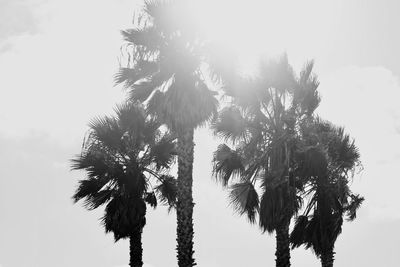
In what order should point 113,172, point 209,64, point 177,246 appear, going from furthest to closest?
1. point 113,172
2. point 209,64
3. point 177,246

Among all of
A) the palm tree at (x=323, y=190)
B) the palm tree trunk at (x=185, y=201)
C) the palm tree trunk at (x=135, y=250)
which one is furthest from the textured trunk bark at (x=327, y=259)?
the palm tree trunk at (x=135, y=250)

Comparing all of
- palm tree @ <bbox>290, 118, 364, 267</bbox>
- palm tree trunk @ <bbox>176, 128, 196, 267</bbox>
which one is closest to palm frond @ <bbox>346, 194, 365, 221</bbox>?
palm tree @ <bbox>290, 118, 364, 267</bbox>

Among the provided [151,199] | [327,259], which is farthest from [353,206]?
[151,199]

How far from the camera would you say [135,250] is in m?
26.0

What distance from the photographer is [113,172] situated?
84.7 feet

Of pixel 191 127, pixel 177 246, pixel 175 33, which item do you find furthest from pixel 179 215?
pixel 175 33

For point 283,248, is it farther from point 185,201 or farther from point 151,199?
point 151,199

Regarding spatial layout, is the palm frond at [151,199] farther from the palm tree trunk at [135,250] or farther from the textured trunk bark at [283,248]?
the textured trunk bark at [283,248]

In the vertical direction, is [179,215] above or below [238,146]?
below

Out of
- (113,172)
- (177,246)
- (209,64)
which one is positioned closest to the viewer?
(177,246)

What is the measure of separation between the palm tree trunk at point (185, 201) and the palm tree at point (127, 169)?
342 centimetres

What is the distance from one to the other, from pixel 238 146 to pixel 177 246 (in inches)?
204

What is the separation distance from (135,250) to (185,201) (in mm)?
4683

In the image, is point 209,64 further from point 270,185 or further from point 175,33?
point 270,185
